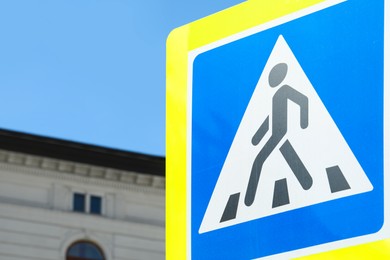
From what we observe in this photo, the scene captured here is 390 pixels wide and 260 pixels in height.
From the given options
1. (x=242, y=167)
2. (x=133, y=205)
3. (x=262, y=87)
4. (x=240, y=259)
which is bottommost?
(x=240, y=259)

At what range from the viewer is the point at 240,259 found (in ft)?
10.4

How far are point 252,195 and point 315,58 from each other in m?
0.43

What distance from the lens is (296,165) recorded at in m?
3.13

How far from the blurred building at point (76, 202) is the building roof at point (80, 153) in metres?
0.03

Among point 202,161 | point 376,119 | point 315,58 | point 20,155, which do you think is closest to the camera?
point 376,119

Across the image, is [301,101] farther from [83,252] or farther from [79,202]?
[79,202]

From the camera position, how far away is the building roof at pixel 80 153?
3681cm

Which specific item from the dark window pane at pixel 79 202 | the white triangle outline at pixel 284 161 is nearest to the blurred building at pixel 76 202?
the dark window pane at pixel 79 202

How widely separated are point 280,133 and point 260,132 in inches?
2.9

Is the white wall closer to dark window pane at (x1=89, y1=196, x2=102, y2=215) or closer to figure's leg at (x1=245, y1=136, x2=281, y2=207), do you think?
dark window pane at (x1=89, y1=196, x2=102, y2=215)

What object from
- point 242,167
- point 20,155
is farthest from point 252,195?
point 20,155

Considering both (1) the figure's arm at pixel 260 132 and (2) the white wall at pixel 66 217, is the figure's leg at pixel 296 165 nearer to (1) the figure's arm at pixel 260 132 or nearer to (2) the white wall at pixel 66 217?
(1) the figure's arm at pixel 260 132

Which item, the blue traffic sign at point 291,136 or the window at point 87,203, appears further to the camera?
the window at point 87,203

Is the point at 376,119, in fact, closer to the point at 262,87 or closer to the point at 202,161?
the point at 262,87
